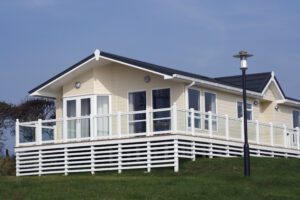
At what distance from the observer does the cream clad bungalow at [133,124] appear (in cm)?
3316

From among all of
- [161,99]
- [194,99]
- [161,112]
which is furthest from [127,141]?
[194,99]

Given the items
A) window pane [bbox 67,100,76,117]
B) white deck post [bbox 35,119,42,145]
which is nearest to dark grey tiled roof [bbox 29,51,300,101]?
window pane [bbox 67,100,76,117]

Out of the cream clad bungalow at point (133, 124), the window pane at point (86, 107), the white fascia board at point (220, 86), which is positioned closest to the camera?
the cream clad bungalow at point (133, 124)

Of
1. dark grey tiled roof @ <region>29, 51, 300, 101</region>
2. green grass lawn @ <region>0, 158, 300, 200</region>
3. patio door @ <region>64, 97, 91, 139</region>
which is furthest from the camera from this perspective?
dark grey tiled roof @ <region>29, 51, 300, 101</region>

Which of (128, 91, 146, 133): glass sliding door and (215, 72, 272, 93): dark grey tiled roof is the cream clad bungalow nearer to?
(128, 91, 146, 133): glass sliding door

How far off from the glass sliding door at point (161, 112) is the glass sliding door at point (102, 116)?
220cm

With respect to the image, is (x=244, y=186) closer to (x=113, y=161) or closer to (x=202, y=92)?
(x=113, y=161)

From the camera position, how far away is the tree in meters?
51.8

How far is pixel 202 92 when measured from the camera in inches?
1474

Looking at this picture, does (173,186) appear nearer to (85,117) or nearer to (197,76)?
(85,117)

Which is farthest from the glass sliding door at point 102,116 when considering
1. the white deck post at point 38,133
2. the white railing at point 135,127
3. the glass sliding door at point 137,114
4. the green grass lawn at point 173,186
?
the green grass lawn at point 173,186

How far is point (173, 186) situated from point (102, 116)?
9300mm

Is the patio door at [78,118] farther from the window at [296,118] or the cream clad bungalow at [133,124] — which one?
the window at [296,118]

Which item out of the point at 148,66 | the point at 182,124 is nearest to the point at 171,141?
the point at 182,124
